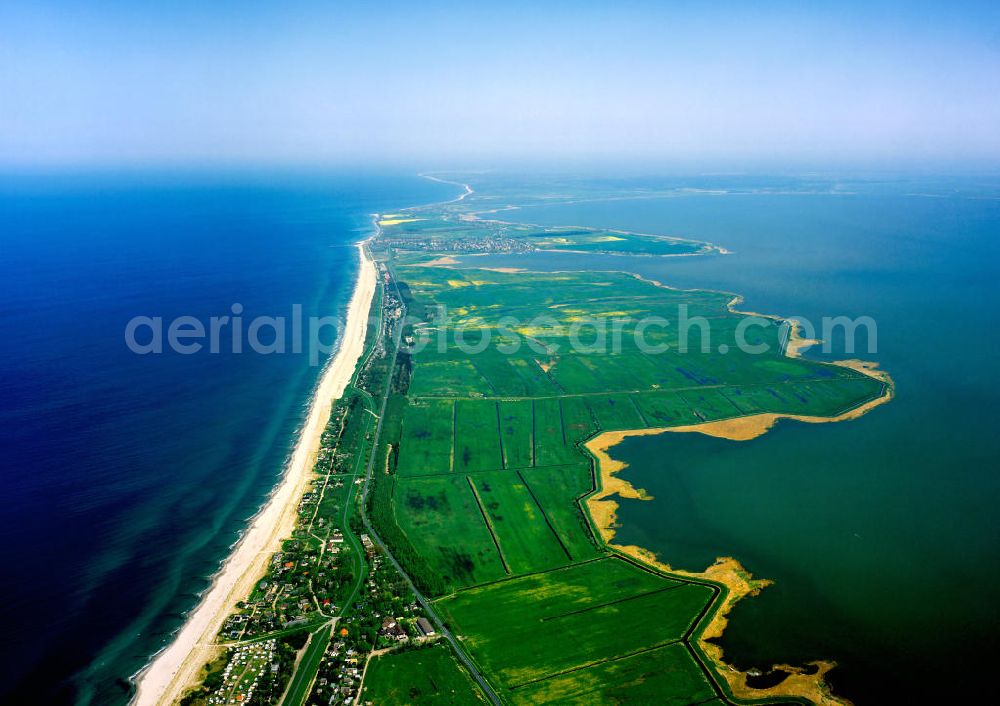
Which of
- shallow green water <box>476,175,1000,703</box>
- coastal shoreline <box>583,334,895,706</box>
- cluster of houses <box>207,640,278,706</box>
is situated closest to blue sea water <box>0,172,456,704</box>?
cluster of houses <box>207,640,278,706</box>

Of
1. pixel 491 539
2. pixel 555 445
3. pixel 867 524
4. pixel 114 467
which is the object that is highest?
pixel 555 445

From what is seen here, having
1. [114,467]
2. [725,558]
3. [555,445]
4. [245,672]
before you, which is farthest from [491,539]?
[114,467]

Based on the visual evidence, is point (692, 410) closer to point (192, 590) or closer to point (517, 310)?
point (517, 310)

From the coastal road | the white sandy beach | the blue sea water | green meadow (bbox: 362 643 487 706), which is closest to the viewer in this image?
green meadow (bbox: 362 643 487 706)

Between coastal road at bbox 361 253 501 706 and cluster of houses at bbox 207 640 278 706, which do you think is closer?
cluster of houses at bbox 207 640 278 706

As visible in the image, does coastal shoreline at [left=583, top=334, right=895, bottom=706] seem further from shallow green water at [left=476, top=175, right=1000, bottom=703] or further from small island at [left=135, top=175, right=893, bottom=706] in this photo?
shallow green water at [left=476, top=175, right=1000, bottom=703]

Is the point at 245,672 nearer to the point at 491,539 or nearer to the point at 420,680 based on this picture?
the point at 420,680

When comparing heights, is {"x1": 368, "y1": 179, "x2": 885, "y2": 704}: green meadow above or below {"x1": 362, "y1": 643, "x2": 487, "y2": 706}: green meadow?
above

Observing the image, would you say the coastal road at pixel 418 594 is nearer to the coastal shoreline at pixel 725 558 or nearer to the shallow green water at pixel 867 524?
the coastal shoreline at pixel 725 558
